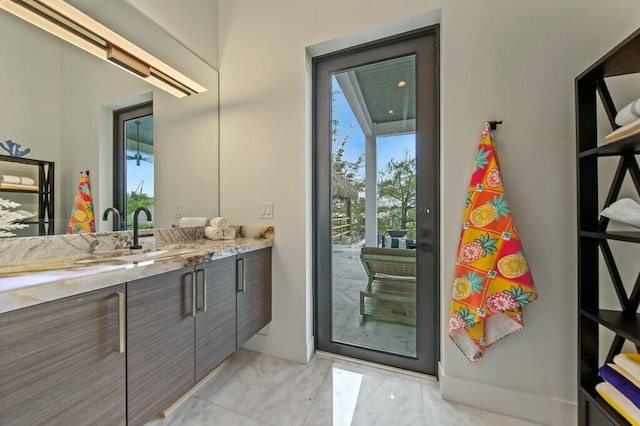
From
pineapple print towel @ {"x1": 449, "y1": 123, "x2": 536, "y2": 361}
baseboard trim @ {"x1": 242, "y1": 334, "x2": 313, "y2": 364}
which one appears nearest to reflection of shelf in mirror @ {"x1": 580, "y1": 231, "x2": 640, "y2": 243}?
pineapple print towel @ {"x1": 449, "y1": 123, "x2": 536, "y2": 361}

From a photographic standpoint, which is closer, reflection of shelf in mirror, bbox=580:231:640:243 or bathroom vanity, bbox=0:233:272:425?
bathroom vanity, bbox=0:233:272:425

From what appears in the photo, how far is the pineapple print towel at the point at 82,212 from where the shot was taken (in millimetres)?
1260

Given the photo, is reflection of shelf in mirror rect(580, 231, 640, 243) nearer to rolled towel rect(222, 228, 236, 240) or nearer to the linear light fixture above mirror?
rolled towel rect(222, 228, 236, 240)

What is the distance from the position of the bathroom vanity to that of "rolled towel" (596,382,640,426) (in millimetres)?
1650

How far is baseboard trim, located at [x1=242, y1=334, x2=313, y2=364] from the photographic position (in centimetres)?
180

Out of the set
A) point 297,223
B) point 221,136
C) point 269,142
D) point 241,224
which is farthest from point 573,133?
point 221,136

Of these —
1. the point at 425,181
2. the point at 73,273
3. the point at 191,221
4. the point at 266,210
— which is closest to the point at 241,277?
the point at 266,210

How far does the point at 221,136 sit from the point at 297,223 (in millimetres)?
956

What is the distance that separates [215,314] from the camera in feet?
4.42

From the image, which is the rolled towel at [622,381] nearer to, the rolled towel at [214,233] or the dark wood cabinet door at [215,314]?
the dark wood cabinet door at [215,314]

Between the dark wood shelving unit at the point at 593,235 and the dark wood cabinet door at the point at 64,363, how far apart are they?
1781 millimetres

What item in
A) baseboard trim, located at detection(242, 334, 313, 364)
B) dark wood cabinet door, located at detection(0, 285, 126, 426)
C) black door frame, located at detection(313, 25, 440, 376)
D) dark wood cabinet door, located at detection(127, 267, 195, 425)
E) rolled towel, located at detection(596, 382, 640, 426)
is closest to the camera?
dark wood cabinet door, located at detection(0, 285, 126, 426)

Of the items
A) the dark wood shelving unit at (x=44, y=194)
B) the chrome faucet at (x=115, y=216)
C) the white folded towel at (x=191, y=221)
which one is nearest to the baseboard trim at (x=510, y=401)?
the white folded towel at (x=191, y=221)

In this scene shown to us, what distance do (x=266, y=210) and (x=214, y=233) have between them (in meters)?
0.40
